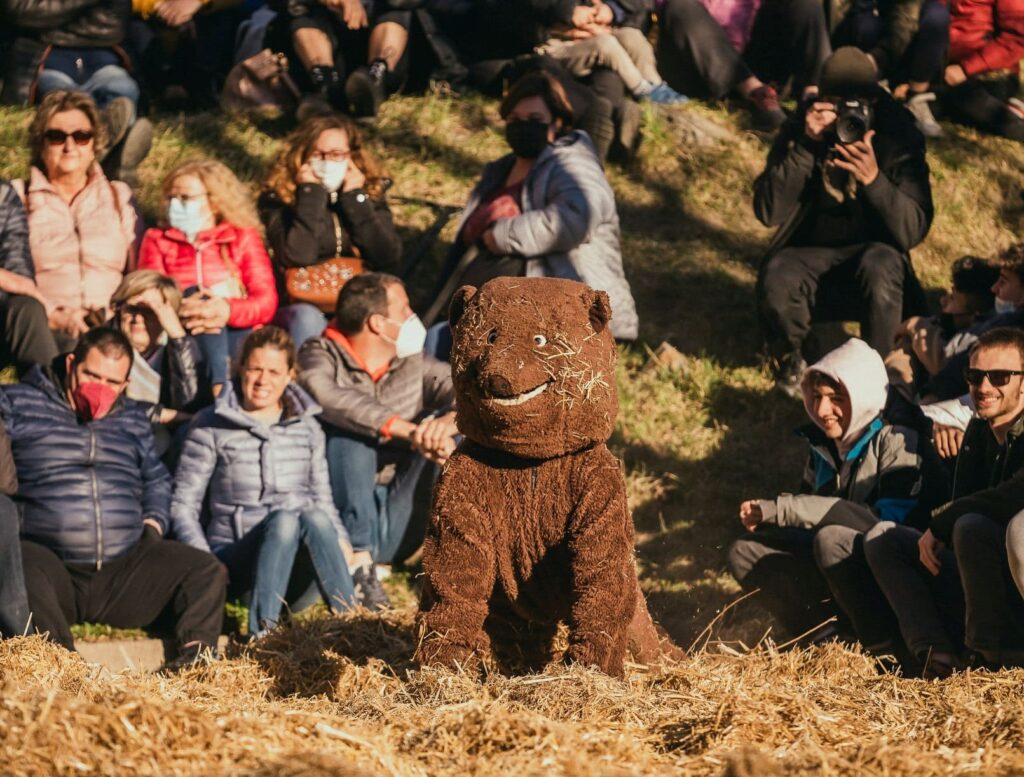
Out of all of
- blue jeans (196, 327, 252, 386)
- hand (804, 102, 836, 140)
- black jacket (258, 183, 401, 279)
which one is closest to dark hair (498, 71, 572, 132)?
black jacket (258, 183, 401, 279)

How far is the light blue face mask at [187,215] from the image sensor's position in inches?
349

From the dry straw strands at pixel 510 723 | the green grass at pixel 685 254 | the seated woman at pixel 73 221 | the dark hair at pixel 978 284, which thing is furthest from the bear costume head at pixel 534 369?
the seated woman at pixel 73 221

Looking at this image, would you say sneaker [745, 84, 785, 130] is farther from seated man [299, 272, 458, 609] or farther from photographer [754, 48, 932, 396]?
seated man [299, 272, 458, 609]

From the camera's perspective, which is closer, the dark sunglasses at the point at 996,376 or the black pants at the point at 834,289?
the dark sunglasses at the point at 996,376

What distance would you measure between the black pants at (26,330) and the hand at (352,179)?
180 centimetres

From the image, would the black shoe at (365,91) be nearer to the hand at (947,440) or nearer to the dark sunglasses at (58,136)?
the dark sunglasses at (58,136)

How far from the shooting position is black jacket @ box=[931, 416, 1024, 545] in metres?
6.24

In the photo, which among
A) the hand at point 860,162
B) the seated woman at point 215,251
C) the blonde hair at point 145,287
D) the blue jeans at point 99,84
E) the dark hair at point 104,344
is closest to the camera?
the dark hair at point 104,344

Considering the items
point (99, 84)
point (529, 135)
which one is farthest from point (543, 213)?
point (99, 84)

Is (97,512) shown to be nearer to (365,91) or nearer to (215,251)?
(215,251)

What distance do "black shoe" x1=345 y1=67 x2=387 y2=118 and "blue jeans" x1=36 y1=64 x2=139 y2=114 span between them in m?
1.46

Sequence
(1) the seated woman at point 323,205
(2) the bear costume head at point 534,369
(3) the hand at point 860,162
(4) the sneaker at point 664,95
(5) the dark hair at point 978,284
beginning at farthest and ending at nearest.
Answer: (4) the sneaker at point 664,95
(1) the seated woman at point 323,205
(3) the hand at point 860,162
(5) the dark hair at point 978,284
(2) the bear costume head at point 534,369

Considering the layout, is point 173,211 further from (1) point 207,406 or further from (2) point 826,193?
(2) point 826,193

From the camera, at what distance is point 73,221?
880 cm
